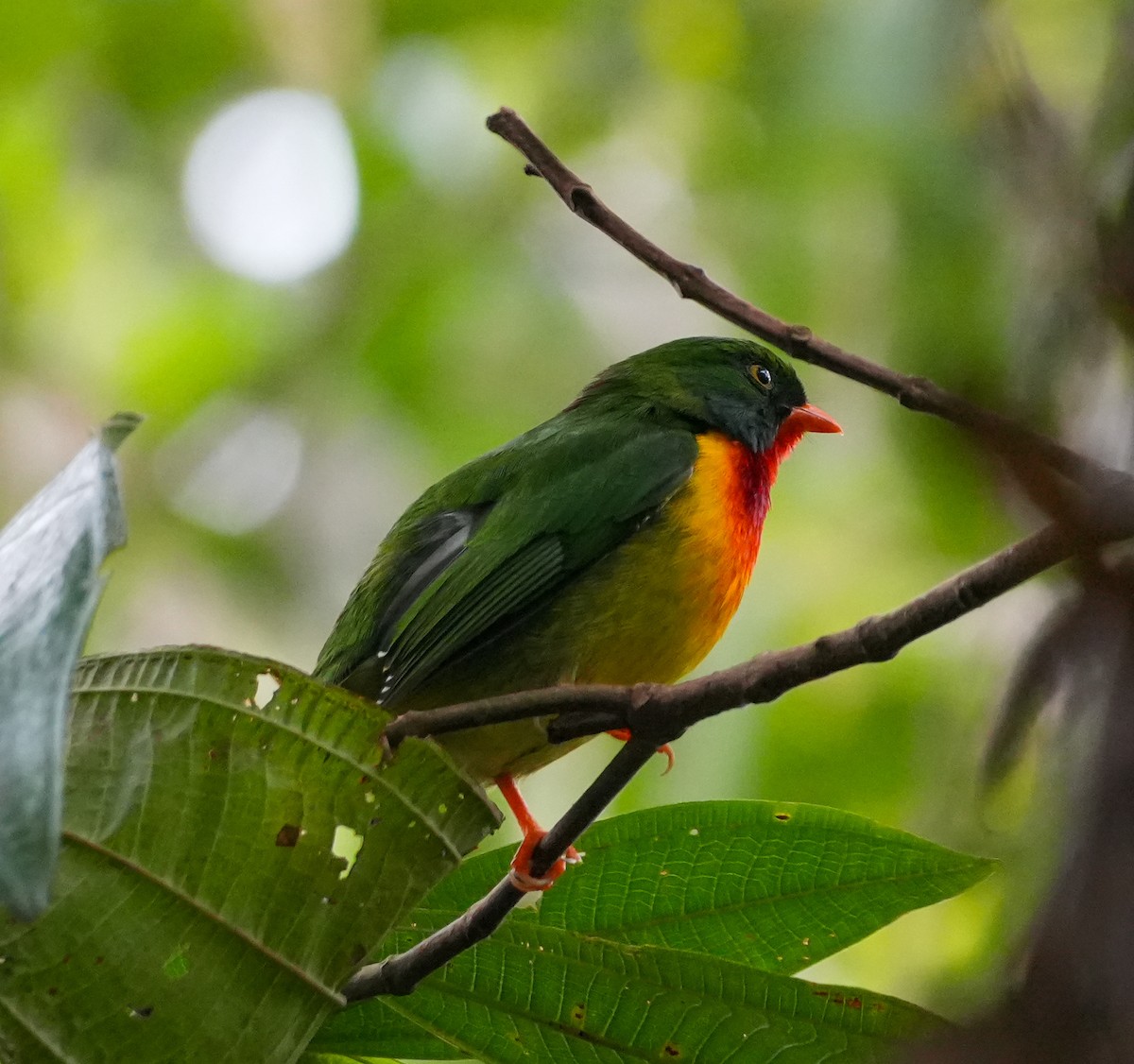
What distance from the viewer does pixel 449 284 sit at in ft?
21.9

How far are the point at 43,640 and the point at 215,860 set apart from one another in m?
0.60

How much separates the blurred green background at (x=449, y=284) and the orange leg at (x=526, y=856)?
59.7 inches

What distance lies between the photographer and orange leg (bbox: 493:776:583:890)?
1901 millimetres

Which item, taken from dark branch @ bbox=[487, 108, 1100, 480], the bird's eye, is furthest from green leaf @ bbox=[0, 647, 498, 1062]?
the bird's eye

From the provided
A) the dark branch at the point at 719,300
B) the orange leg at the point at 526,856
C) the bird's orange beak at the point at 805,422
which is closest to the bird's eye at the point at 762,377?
the bird's orange beak at the point at 805,422

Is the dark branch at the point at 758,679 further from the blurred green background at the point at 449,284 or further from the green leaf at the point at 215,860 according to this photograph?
the blurred green background at the point at 449,284

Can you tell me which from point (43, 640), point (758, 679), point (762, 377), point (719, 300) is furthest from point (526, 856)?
point (762, 377)

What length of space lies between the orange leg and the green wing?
30 cm

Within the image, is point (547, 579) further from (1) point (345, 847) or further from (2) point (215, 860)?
(2) point (215, 860)

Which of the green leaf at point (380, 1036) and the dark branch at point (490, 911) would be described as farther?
the green leaf at point (380, 1036)

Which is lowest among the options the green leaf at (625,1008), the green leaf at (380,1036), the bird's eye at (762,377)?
the green leaf at (380,1036)

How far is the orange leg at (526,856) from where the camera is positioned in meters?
1.90

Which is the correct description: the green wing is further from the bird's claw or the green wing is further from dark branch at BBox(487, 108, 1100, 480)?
dark branch at BBox(487, 108, 1100, 480)

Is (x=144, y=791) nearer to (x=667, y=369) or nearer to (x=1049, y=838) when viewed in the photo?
(x=1049, y=838)
